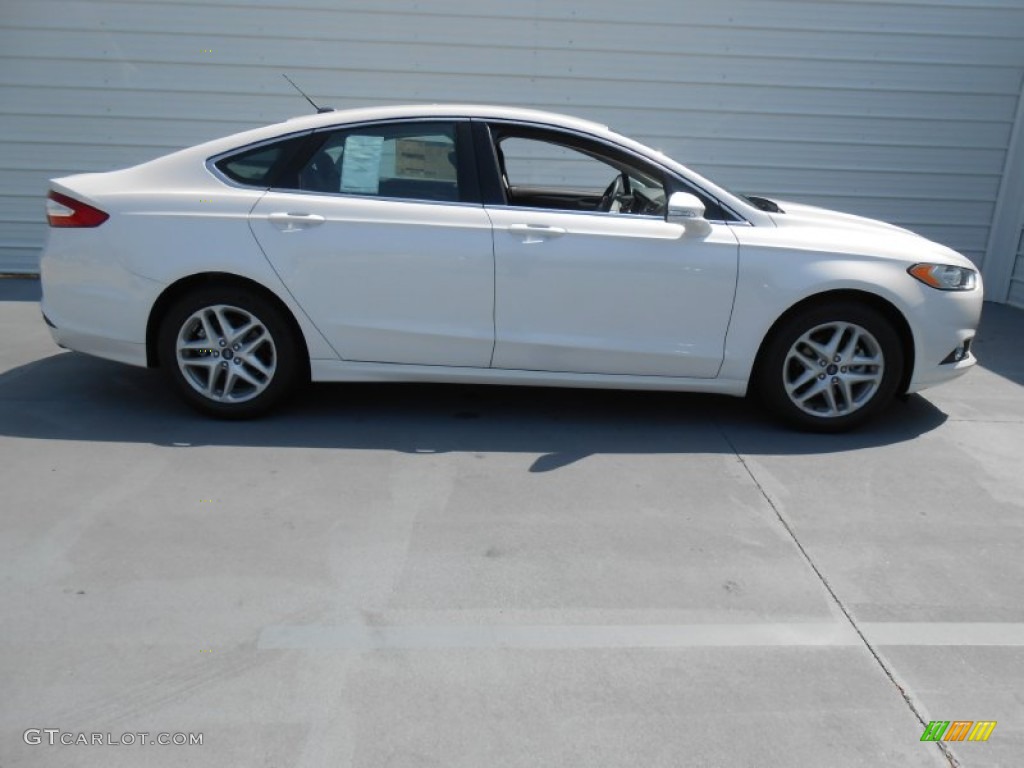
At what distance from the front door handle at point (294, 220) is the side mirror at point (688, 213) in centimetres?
174

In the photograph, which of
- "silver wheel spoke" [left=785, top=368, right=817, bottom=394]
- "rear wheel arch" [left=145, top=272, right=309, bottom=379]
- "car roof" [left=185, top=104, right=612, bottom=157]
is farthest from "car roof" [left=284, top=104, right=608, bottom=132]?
"silver wheel spoke" [left=785, top=368, right=817, bottom=394]

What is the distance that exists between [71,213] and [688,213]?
3.12 m

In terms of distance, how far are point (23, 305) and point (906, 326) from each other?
657 cm

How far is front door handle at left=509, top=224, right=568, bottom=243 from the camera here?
4.39 m

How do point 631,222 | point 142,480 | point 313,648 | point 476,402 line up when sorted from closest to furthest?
1. point 313,648
2. point 142,480
3. point 631,222
4. point 476,402

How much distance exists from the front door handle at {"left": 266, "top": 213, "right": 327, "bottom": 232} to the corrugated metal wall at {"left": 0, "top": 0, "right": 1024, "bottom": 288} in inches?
148

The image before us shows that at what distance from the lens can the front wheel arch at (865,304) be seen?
4562 millimetres

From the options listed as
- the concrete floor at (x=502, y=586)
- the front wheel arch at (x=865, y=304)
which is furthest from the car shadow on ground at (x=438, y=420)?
the front wheel arch at (x=865, y=304)

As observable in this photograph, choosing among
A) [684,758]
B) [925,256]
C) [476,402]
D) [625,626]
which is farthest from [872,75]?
[684,758]

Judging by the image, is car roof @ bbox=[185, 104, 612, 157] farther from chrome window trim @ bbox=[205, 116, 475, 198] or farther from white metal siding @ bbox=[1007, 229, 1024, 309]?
white metal siding @ bbox=[1007, 229, 1024, 309]

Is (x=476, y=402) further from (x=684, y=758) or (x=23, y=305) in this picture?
(x=23, y=305)

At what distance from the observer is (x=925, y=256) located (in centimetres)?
461

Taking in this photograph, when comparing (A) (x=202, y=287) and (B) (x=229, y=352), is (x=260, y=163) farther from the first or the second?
(B) (x=229, y=352)

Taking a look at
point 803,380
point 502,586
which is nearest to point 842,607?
point 502,586
